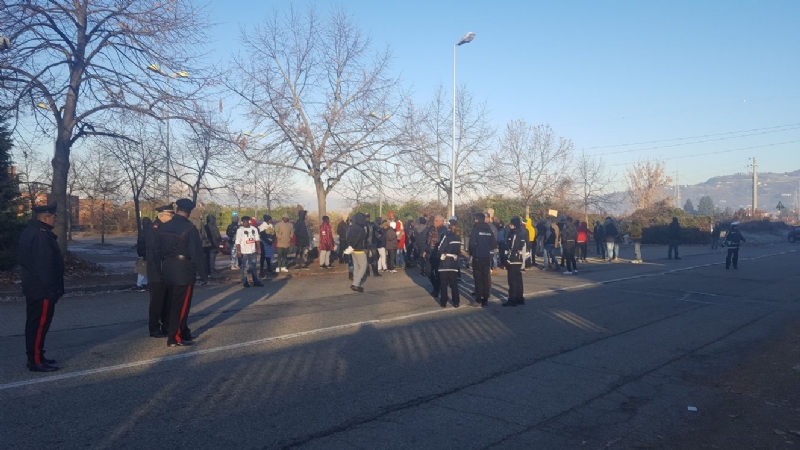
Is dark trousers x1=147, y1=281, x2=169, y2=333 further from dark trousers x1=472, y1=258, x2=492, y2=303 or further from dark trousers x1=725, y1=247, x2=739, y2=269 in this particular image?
dark trousers x1=725, y1=247, x2=739, y2=269

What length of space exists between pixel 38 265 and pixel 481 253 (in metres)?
7.94

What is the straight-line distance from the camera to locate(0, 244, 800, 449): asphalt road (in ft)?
17.8

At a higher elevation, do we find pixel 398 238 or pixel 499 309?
pixel 398 238

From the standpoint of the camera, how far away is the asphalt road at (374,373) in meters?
5.42

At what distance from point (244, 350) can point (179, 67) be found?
1007cm

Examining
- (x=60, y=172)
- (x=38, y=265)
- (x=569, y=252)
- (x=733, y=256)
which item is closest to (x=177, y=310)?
(x=38, y=265)

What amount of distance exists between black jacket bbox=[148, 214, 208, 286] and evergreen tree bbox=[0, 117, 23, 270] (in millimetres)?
9025

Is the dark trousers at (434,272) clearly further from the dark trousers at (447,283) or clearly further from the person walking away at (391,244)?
the person walking away at (391,244)

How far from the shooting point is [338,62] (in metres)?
21.0

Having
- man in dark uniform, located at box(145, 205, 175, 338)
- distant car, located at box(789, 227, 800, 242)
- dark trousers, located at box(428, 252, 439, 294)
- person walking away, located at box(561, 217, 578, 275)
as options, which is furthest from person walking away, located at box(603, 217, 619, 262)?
distant car, located at box(789, 227, 800, 242)

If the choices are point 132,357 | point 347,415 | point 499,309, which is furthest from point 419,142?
point 347,415

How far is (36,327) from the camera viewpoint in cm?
720

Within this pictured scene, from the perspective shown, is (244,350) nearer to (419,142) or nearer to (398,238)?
(398,238)

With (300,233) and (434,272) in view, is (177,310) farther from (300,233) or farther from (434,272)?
(300,233)
